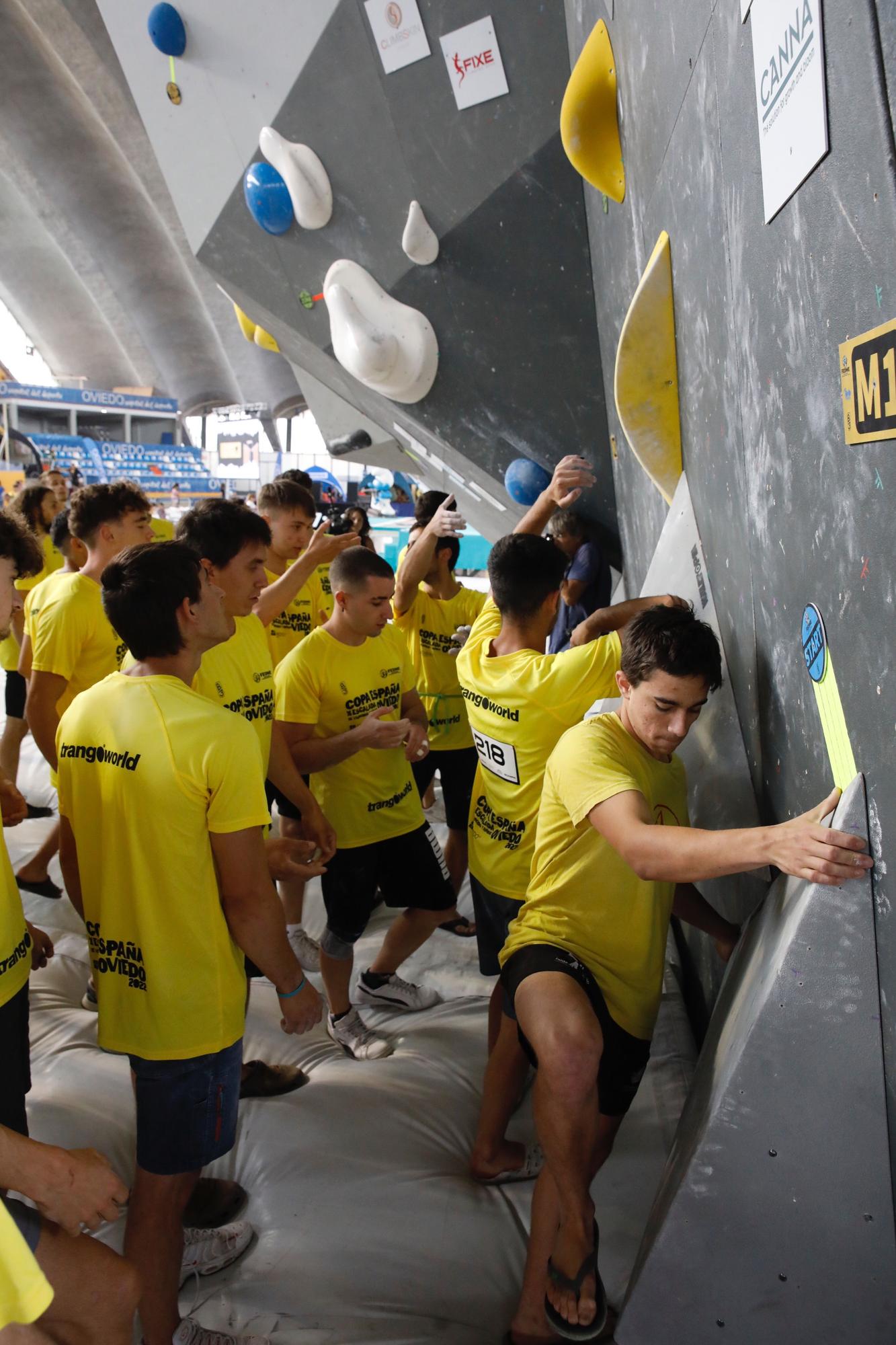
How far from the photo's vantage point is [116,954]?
172cm

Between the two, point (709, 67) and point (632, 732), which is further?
point (632, 732)

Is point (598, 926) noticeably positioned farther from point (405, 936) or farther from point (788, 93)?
point (788, 93)

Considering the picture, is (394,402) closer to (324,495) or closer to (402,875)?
(402,875)

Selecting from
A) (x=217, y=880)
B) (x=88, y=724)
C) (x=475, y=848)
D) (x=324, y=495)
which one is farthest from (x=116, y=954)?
(x=324, y=495)

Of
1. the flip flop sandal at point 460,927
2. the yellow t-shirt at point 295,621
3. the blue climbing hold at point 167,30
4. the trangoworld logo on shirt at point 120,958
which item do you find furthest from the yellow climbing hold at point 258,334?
the trangoworld logo on shirt at point 120,958

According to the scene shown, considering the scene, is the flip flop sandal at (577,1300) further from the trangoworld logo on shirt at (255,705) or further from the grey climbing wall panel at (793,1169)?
the trangoworld logo on shirt at (255,705)

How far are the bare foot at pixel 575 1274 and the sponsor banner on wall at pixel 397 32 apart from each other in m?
3.71

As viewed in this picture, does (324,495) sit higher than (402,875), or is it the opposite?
(324,495)

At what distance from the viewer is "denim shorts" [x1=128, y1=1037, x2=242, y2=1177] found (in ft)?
5.44

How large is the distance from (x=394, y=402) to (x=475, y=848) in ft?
9.67

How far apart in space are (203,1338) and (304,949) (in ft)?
5.33

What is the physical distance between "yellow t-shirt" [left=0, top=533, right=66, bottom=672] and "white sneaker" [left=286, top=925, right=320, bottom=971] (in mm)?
2078

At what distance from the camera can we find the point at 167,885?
167 centimetres

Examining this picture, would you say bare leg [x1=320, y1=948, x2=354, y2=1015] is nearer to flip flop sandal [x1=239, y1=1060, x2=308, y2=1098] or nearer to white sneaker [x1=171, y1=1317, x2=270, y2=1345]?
flip flop sandal [x1=239, y1=1060, x2=308, y2=1098]
